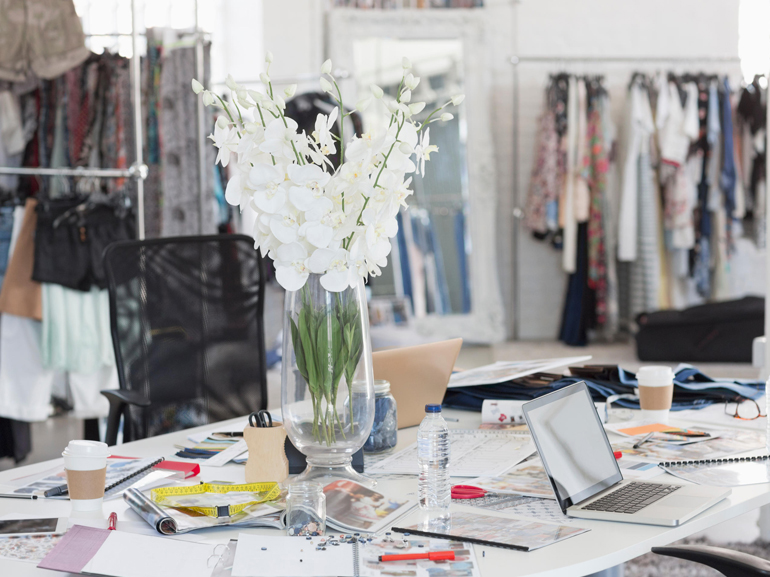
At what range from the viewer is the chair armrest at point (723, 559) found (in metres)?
0.93

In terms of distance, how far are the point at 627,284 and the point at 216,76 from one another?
112 inches

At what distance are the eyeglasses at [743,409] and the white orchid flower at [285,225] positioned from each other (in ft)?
3.38

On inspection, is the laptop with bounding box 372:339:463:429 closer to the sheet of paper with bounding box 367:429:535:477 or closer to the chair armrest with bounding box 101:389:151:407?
the sheet of paper with bounding box 367:429:535:477

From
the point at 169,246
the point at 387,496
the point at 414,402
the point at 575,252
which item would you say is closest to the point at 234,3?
the point at 575,252

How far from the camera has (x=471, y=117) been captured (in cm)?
491

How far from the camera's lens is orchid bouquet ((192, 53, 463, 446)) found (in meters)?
1.03

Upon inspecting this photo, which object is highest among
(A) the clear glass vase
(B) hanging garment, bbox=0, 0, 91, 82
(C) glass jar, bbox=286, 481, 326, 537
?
(B) hanging garment, bbox=0, 0, 91, 82

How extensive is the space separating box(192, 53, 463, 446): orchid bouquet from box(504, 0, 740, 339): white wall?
14.0ft

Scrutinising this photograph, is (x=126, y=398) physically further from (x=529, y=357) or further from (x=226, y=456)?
(x=529, y=357)

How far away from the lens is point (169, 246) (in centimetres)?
212

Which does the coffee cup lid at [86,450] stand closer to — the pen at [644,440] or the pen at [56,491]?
the pen at [56,491]

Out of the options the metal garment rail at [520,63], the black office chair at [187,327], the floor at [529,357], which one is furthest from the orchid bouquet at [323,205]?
the metal garment rail at [520,63]

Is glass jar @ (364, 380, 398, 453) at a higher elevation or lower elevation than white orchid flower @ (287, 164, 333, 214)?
lower

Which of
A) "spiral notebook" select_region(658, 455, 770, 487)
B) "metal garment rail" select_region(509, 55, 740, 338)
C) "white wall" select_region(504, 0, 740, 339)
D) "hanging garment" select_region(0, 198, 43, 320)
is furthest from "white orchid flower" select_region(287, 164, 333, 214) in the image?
"white wall" select_region(504, 0, 740, 339)
